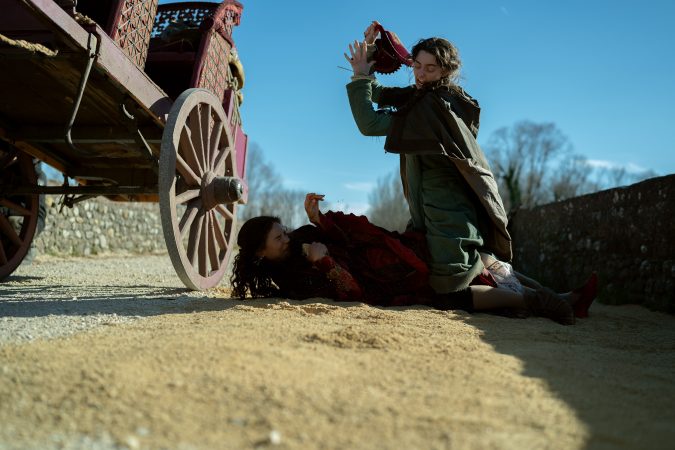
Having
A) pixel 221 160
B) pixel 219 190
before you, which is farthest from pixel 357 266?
pixel 221 160

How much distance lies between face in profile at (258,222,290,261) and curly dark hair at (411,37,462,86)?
1.32 metres

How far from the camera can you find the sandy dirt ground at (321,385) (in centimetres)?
113

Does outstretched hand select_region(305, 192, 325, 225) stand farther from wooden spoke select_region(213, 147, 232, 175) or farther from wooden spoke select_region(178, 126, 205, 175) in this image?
wooden spoke select_region(213, 147, 232, 175)

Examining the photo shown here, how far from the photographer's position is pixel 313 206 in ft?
10.8

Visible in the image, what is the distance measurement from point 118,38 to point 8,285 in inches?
85.5

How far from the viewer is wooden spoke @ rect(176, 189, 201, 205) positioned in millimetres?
3213

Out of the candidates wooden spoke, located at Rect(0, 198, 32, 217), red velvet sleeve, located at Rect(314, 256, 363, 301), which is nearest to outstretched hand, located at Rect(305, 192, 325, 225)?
red velvet sleeve, located at Rect(314, 256, 363, 301)

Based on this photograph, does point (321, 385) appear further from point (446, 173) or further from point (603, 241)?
point (603, 241)

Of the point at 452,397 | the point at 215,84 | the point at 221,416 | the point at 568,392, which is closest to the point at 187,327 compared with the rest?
the point at 221,416

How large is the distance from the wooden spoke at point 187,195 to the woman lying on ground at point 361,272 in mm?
421

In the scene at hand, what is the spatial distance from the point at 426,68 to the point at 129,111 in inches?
71.4

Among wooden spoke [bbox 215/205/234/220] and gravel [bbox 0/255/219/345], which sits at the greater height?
wooden spoke [bbox 215/205/234/220]

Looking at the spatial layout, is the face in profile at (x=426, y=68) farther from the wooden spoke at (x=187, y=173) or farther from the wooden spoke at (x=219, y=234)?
the wooden spoke at (x=219, y=234)

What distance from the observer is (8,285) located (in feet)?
13.0
